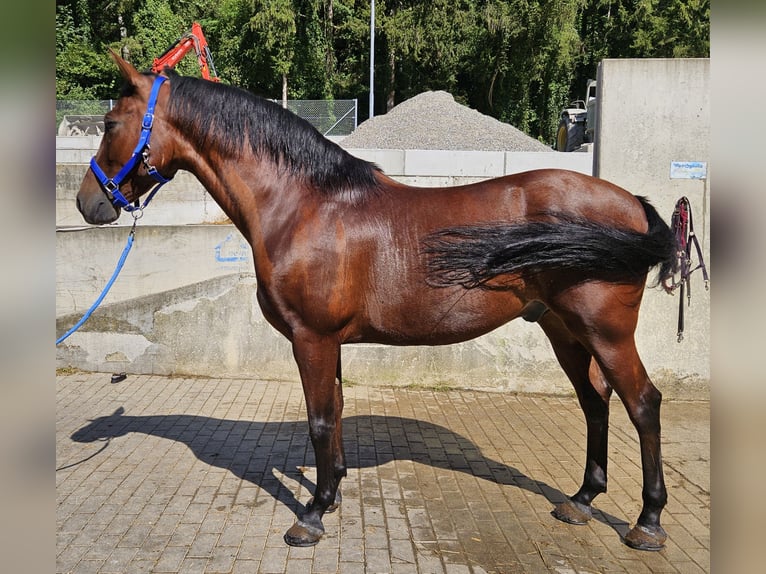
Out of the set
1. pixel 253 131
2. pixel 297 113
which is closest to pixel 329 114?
pixel 297 113

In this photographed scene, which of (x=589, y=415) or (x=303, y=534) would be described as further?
(x=589, y=415)

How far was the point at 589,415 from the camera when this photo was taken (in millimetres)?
3633

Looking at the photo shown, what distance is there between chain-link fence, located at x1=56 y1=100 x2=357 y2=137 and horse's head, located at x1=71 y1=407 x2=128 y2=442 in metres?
13.5

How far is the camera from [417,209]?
327 centimetres

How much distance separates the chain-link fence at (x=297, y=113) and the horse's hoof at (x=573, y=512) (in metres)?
15.5

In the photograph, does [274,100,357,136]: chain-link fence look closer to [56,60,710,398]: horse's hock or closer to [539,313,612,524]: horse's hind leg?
[56,60,710,398]: horse's hock

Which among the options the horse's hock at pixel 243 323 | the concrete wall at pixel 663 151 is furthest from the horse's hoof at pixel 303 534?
the concrete wall at pixel 663 151

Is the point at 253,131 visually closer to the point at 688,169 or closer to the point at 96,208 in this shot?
the point at 96,208

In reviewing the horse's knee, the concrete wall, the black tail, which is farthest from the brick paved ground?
the black tail

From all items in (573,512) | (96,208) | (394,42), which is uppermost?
(394,42)

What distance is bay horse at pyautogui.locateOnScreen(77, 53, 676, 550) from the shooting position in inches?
121

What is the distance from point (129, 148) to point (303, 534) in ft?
7.92
